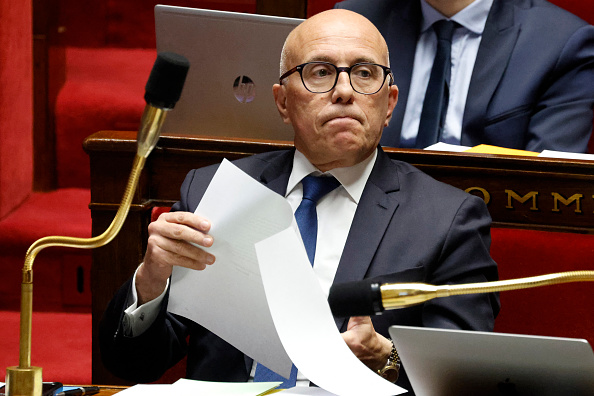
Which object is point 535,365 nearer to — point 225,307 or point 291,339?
point 291,339

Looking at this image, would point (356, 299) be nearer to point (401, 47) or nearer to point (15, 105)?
point (401, 47)

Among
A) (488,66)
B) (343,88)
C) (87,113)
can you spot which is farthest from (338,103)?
(87,113)

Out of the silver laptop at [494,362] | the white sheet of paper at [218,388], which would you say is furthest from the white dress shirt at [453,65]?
the silver laptop at [494,362]

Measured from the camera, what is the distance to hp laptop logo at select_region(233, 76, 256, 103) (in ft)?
5.62

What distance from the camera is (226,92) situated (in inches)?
67.6

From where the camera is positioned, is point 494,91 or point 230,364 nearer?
point 230,364

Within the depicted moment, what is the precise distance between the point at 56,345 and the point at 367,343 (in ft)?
3.69

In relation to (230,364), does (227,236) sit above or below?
above

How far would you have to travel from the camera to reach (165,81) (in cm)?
80

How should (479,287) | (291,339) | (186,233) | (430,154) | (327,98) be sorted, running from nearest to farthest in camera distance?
(479,287) < (291,339) < (186,233) < (327,98) < (430,154)

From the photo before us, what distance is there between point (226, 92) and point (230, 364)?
2.02 feet

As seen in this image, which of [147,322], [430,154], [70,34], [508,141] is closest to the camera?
[147,322]

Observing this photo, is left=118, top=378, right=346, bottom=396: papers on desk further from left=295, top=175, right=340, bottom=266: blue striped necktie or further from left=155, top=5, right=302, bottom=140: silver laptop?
left=155, top=5, right=302, bottom=140: silver laptop

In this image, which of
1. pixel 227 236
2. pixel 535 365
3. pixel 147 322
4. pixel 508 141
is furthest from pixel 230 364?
pixel 508 141
